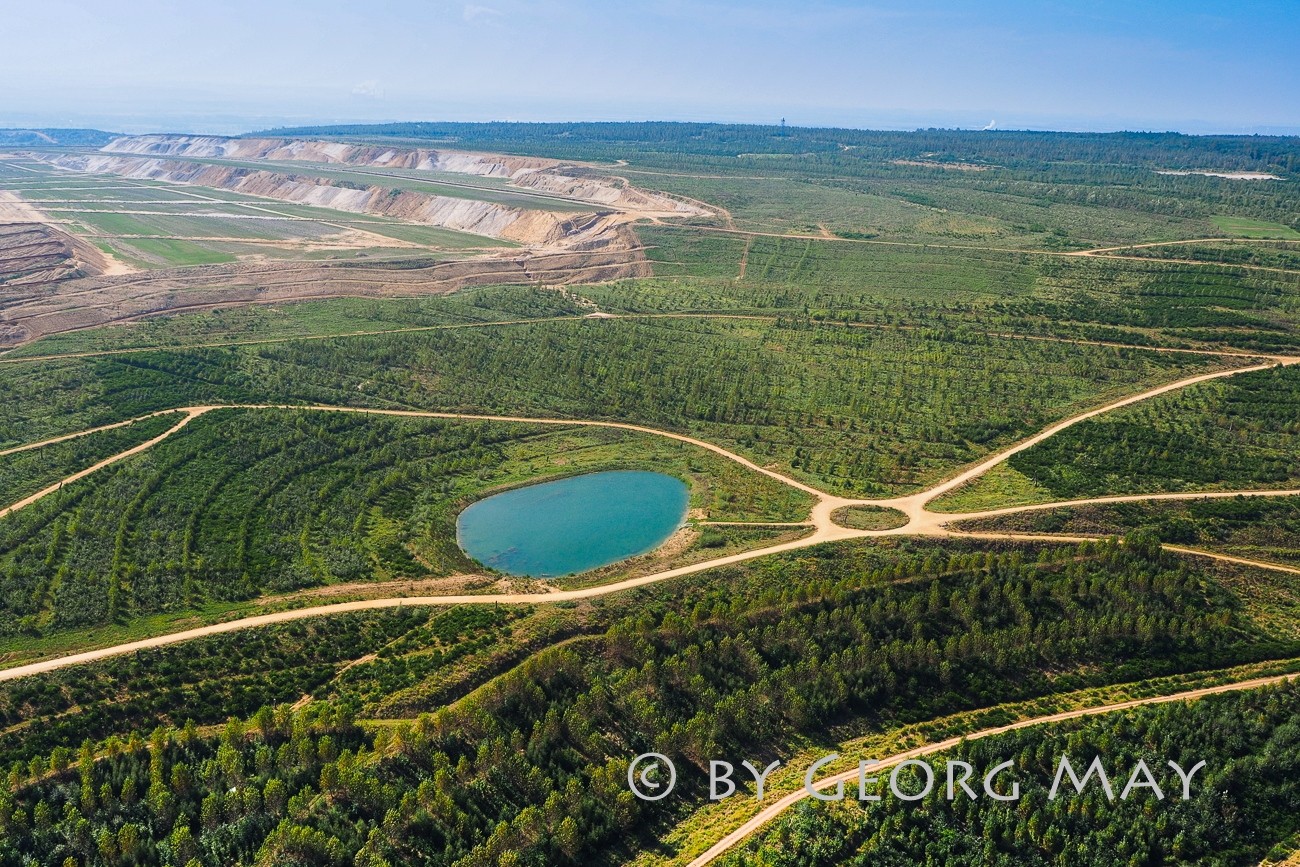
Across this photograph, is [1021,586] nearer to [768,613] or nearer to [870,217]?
[768,613]

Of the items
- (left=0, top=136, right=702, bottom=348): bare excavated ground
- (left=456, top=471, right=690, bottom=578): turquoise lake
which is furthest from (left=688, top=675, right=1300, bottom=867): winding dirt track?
(left=0, top=136, right=702, bottom=348): bare excavated ground

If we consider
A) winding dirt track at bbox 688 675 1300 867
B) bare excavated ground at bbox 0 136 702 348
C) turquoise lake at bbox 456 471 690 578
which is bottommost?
winding dirt track at bbox 688 675 1300 867

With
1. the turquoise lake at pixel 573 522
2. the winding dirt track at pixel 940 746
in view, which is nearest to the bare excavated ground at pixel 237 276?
the turquoise lake at pixel 573 522

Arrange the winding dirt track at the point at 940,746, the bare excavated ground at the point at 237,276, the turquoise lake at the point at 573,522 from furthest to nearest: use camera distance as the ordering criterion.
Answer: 1. the bare excavated ground at the point at 237,276
2. the turquoise lake at the point at 573,522
3. the winding dirt track at the point at 940,746

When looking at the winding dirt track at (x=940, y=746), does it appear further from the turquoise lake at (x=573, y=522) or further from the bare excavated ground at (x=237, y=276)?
the bare excavated ground at (x=237, y=276)

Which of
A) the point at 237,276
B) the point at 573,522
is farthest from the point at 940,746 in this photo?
the point at 237,276

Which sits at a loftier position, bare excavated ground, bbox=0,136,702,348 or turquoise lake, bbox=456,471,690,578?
bare excavated ground, bbox=0,136,702,348

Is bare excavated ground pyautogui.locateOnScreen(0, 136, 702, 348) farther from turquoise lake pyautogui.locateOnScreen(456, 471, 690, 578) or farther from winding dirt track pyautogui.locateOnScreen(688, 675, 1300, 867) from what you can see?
winding dirt track pyautogui.locateOnScreen(688, 675, 1300, 867)
